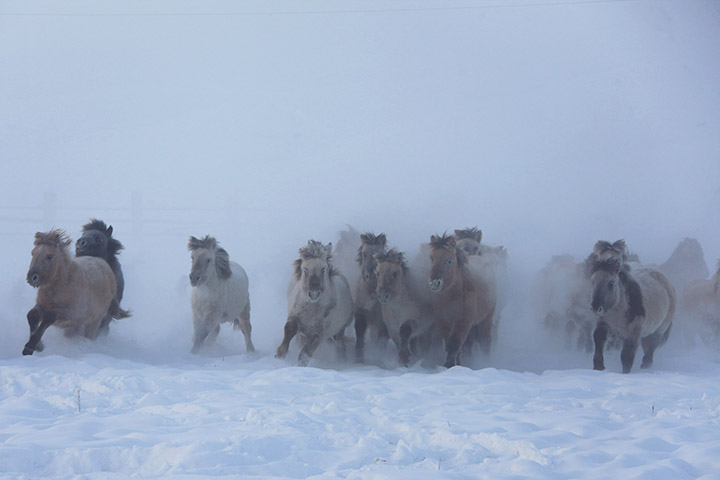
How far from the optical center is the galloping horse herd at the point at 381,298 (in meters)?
8.57

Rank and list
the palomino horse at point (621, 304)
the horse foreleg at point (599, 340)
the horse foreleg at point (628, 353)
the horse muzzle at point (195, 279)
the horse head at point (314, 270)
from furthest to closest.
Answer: the horse muzzle at point (195, 279), the horse foreleg at point (628, 353), the horse foreleg at point (599, 340), the palomino horse at point (621, 304), the horse head at point (314, 270)

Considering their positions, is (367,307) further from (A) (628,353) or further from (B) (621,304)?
(A) (628,353)

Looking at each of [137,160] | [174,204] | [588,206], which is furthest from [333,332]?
[137,160]

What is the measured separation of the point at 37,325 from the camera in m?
8.20

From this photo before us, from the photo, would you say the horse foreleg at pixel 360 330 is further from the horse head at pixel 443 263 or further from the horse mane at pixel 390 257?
the horse head at pixel 443 263

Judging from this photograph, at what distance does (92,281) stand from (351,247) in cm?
466

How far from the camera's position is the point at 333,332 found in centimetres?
926

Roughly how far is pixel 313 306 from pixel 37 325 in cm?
353

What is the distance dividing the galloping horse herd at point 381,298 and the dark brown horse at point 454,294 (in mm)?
15

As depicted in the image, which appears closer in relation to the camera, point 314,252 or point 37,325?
point 37,325

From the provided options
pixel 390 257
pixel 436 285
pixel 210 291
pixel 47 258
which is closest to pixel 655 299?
pixel 436 285

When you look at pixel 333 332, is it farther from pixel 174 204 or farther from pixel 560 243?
pixel 174 204

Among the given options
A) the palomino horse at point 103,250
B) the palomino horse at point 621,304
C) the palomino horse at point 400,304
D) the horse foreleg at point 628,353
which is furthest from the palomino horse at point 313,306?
the horse foreleg at point 628,353

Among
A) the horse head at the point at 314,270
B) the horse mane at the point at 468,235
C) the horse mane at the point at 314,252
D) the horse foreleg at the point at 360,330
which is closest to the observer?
the horse head at the point at 314,270
